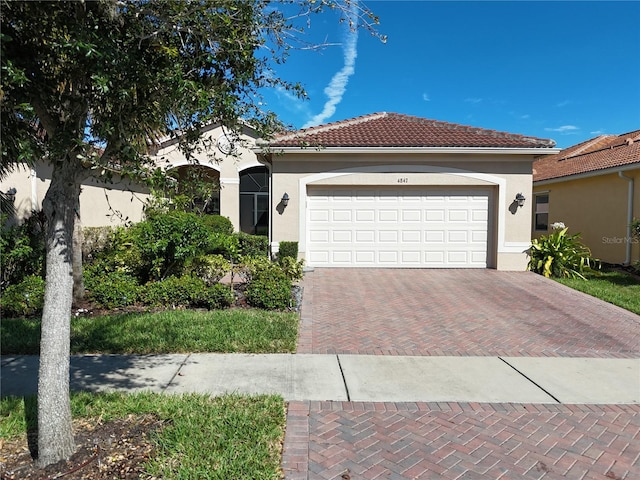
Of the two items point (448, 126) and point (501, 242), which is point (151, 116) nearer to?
point (501, 242)

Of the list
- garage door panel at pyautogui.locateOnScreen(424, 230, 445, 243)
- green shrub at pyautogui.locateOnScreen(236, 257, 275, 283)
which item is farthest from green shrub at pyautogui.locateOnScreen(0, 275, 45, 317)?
garage door panel at pyautogui.locateOnScreen(424, 230, 445, 243)

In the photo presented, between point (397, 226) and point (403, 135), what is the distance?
2.91m

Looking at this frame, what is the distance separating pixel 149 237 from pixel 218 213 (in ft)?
35.7

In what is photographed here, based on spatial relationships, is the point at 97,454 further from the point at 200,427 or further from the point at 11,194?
the point at 11,194

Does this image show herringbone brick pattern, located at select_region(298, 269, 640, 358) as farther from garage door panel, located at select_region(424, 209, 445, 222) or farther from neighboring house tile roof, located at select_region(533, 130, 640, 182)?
neighboring house tile roof, located at select_region(533, 130, 640, 182)

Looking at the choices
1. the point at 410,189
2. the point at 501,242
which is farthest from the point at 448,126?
the point at 501,242

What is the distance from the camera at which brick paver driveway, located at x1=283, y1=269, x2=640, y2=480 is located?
121 inches

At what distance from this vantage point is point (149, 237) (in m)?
7.81

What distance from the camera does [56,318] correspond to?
114 inches

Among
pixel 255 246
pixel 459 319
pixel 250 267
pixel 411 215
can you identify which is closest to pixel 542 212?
pixel 411 215

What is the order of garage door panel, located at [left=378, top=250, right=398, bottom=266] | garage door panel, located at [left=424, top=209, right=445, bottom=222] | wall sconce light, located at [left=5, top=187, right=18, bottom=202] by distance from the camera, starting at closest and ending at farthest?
1. wall sconce light, located at [left=5, top=187, right=18, bottom=202]
2. garage door panel, located at [left=424, top=209, right=445, bottom=222]
3. garage door panel, located at [left=378, top=250, right=398, bottom=266]

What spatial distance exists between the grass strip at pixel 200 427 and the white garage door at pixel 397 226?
336 inches

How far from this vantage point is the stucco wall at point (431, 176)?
39.8 feet

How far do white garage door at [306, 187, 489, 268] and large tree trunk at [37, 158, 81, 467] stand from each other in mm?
9555
